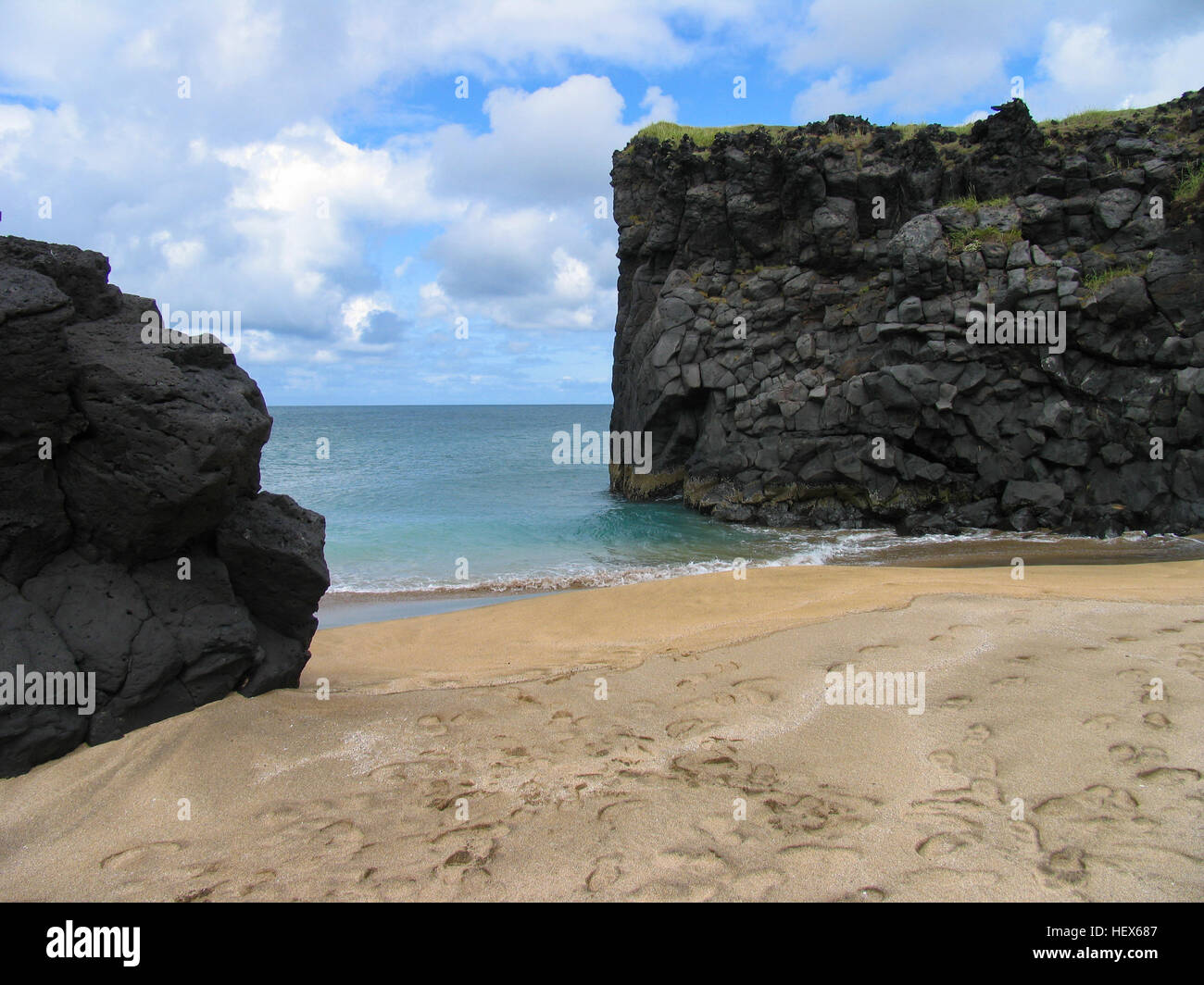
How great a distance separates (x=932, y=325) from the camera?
20.8m

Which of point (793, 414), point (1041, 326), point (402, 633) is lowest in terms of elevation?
point (402, 633)

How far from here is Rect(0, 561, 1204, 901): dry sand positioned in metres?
3.87

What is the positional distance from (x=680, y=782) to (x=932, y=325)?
1928 centimetres

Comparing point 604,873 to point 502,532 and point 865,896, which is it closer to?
point 865,896

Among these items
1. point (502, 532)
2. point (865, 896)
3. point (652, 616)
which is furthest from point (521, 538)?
point (865, 896)

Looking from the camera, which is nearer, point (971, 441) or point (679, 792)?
point (679, 792)

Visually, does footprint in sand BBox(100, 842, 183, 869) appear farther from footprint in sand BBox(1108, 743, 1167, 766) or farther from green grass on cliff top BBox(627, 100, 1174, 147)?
green grass on cliff top BBox(627, 100, 1174, 147)

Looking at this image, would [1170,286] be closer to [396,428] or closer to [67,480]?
[67,480]

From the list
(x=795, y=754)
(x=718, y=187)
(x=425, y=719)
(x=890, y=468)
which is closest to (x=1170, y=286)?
(x=890, y=468)

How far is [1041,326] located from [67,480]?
2164cm

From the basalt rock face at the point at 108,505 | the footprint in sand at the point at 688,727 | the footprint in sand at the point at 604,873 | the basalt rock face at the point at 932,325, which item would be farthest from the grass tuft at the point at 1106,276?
the footprint in sand at the point at 604,873

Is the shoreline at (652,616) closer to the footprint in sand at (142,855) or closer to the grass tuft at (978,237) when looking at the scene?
the footprint in sand at (142,855)

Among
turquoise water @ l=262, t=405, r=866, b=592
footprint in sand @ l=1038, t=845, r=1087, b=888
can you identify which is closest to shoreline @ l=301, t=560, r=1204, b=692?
turquoise water @ l=262, t=405, r=866, b=592

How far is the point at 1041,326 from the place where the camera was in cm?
1988
